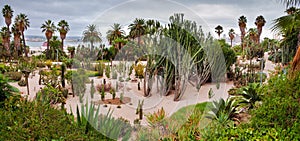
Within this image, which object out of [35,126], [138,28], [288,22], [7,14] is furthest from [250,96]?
[7,14]

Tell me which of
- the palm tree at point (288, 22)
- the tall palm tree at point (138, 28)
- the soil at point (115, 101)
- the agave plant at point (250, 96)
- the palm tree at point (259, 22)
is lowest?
the soil at point (115, 101)

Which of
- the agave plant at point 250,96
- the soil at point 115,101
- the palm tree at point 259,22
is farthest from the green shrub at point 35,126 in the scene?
the palm tree at point 259,22

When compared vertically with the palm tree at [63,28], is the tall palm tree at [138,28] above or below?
below

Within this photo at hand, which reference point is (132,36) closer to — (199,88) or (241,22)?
(199,88)

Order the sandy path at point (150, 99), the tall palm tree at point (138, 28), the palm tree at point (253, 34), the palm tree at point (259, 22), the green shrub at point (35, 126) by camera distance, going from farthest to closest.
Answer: the palm tree at point (253, 34) < the palm tree at point (259, 22) < the tall palm tree at point (138, 28) < the sandy path at point (150, 99) < the green shrub at point (35, 126)

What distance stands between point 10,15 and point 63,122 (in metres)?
27.4

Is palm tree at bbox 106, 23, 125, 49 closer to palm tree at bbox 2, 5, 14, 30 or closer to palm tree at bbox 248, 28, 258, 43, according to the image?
palm tree at bbox 2, 5, 14, 30

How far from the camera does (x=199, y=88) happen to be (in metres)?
10.6

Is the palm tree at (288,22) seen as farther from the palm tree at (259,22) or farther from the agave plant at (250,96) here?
the palm tree at (259,22)

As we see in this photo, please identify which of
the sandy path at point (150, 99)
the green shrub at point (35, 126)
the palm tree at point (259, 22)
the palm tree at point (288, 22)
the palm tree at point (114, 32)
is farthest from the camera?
the palm tree at point (259, 22)

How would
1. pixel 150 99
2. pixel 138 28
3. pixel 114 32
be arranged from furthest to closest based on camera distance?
pixel 114 32 < pixel 138 28 < pixel 150 99

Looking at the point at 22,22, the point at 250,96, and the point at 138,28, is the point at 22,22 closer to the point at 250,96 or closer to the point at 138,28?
the point at 138,28

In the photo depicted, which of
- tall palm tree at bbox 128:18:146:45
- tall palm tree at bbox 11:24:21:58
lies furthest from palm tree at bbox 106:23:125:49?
tall palm tree at bbox 11:24:21:58

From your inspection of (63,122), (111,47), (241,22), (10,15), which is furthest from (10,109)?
(241,22)
